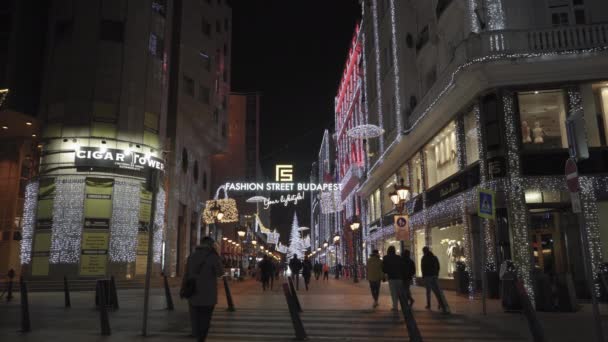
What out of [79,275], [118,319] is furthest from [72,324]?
[79,275]

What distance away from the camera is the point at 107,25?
1188 inches

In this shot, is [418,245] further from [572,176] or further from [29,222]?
[29,222]

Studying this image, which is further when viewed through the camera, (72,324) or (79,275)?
(79,275)

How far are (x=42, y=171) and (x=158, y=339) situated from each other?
2378 cm

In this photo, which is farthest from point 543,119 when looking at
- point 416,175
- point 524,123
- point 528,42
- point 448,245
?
point 416,175

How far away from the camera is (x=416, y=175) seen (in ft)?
88.6

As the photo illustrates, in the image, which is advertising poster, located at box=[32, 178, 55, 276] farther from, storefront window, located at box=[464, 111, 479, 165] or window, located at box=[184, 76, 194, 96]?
storefront window, located at box=[464, 111, 479, 165]

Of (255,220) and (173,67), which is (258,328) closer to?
(173,67)

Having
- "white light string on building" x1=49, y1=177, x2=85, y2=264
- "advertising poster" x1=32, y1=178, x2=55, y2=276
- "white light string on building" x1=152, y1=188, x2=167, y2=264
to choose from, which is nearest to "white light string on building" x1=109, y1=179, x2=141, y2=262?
"white light string on building" x1=49, y1=177, x2=85, y2=264

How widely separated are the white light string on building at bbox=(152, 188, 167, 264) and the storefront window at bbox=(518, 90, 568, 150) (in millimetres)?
22809

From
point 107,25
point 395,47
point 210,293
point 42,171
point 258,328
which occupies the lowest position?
point 258,328

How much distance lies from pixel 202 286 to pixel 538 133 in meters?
13.7

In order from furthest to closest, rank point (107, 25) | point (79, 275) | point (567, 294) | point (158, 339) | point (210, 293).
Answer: point (107, 25) < point (79, 275) < point (567, 294) < point (158, 339) < point (210, 293)

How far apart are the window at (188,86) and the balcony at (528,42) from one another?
2588 centimetres
